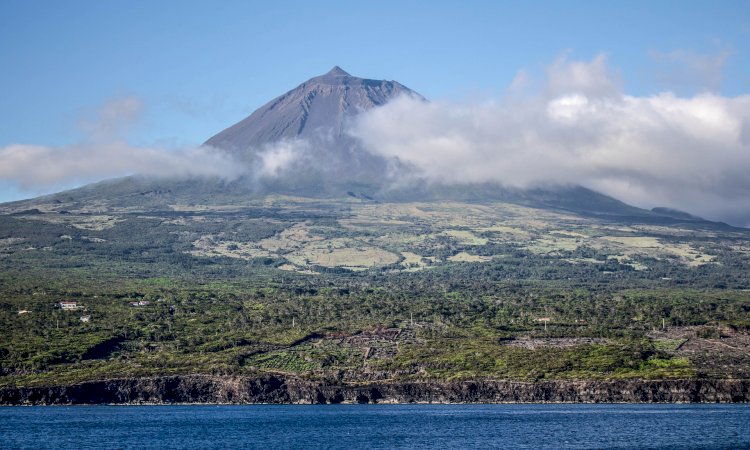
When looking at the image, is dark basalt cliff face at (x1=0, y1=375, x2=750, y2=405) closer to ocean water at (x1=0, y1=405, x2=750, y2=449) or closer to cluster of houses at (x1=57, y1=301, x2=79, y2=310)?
ocean water at (x1=0, y1=405, x2=750, y2=449)

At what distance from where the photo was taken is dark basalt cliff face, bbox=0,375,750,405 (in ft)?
369

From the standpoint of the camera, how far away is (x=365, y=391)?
117625mm

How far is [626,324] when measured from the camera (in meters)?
151

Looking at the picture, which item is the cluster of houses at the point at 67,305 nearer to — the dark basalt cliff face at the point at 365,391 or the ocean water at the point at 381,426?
the dark basalt cliff face at the point at 365,391

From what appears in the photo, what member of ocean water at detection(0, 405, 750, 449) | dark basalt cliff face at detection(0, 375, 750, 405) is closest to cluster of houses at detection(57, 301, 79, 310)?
dark basalt cliff face at detection(0, 375, 750, 405)

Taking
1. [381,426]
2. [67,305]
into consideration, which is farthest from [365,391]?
[67,305]

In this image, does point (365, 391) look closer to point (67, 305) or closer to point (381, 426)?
point (381, 426)

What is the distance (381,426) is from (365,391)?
79.1 ft

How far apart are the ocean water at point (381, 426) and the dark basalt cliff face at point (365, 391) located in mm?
2783

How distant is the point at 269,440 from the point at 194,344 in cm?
5317

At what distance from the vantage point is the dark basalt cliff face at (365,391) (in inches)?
4424

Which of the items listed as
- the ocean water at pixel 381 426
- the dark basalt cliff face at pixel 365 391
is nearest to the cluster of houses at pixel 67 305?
the dark basalt cliff face at pixel 365 391

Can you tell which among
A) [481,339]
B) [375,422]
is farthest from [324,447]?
[481,339]

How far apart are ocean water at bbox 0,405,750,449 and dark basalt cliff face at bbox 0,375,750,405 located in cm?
278
